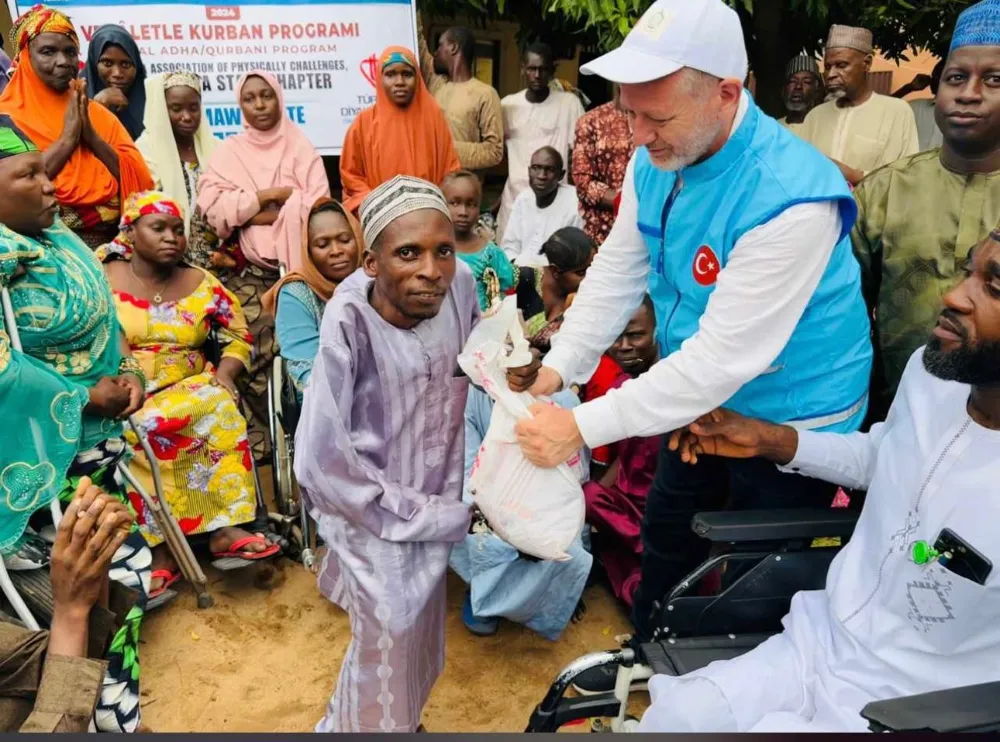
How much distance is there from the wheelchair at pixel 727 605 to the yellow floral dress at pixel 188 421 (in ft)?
6.66

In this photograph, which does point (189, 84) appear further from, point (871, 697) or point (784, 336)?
point (871, 697)

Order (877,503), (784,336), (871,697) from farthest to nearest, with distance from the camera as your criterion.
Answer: (784,336) < (877,503) < (871,697)

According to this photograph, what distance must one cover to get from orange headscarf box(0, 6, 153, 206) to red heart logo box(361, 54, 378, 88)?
8.11 ft

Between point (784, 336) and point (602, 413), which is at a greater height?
point (784, 336)

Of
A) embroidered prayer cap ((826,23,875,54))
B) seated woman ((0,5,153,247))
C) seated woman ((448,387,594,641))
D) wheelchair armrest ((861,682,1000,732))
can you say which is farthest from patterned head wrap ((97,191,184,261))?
embroidered prayer cap ((826,23,875,54))

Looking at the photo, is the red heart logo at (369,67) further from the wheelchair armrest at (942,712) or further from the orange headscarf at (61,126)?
the wheelchair armrest at (942,712)

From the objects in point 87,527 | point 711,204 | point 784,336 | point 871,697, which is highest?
point 711,204

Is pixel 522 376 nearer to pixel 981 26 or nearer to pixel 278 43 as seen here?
pixel 981 26

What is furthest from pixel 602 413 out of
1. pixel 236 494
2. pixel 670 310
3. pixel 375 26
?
pixel 375 26

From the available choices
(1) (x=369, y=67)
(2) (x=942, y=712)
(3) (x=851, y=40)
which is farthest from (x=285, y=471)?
(1) (x=369, y=67)

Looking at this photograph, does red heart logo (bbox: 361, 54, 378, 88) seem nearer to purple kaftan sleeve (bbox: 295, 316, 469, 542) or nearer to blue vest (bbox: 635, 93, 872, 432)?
blue vest (bbox: 635, 93, 872, 432)

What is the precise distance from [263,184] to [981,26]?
11.3 feet

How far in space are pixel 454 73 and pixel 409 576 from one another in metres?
4.45

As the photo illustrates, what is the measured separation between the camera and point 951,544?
1.57m
